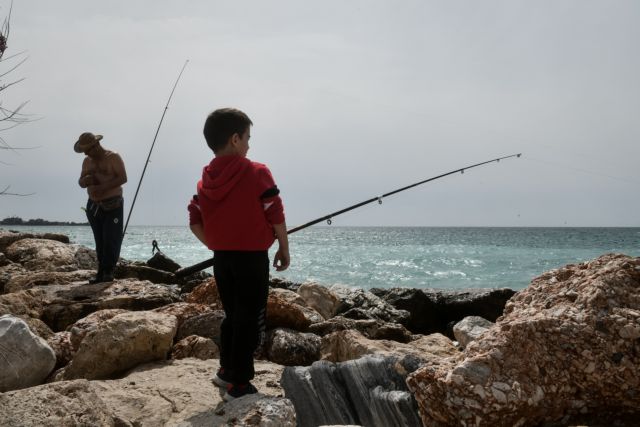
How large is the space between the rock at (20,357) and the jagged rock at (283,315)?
1.60m

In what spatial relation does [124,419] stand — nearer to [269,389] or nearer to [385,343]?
[269,389]

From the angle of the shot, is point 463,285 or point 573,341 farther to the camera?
point 463,285

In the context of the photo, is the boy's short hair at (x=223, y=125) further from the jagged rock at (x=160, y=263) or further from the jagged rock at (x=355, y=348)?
the jagged rock at (x=160, y=263)

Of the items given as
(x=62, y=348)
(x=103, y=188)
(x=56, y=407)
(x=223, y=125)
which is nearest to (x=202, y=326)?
(x=62, y=348)

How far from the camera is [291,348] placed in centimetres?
388

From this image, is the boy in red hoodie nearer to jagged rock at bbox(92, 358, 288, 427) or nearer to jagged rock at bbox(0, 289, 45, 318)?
jagged rock at bbox(92, 358, 288, 427)

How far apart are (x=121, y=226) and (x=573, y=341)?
531 cm

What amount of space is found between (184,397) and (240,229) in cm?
92

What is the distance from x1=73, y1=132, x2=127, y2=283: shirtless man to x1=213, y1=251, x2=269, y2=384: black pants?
3603 millimetres

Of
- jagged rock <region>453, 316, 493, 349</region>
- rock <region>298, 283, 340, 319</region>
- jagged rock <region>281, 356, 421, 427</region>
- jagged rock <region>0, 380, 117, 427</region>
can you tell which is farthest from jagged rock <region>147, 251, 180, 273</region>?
jagged rock <region>0, 380, 117, 427</region>

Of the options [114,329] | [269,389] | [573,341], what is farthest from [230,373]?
[573,341]

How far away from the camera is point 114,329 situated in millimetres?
3395

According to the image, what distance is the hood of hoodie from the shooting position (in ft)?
9.74

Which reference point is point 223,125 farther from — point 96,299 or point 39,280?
point 39,280
